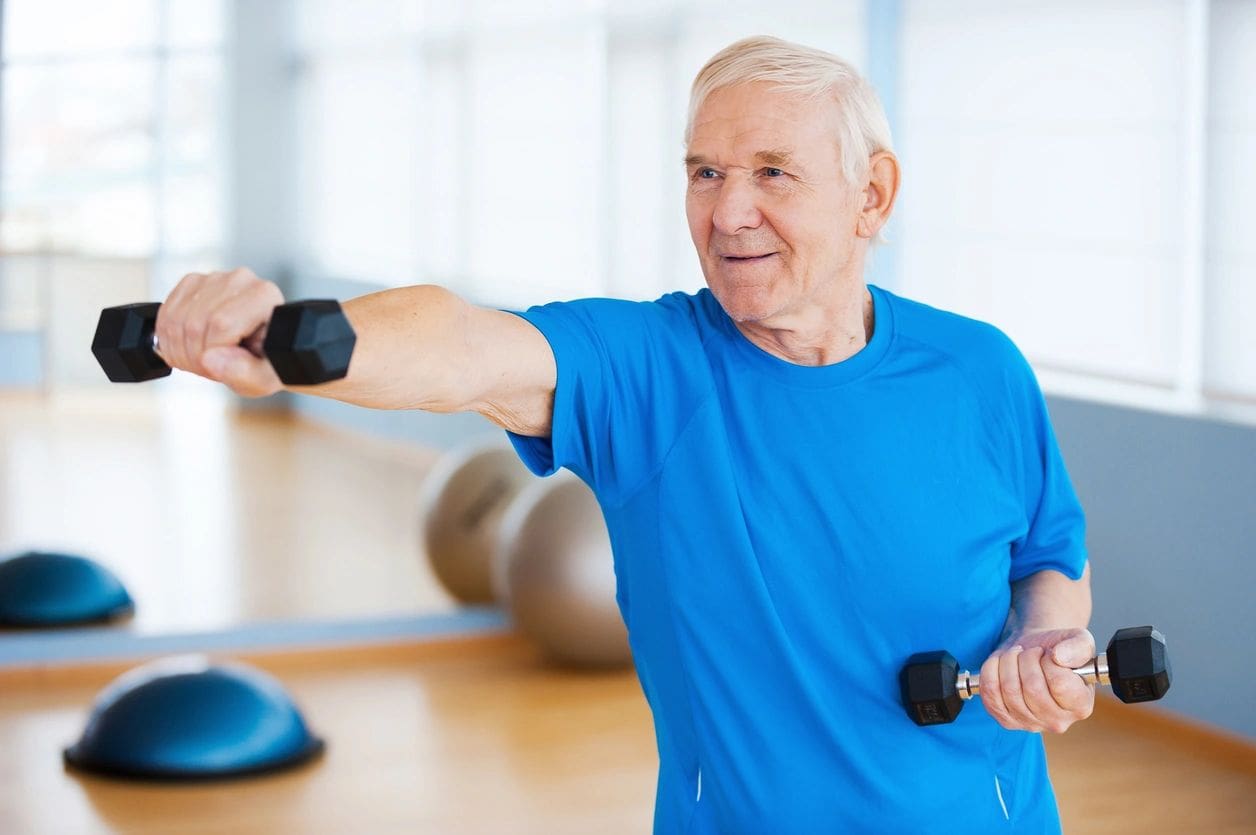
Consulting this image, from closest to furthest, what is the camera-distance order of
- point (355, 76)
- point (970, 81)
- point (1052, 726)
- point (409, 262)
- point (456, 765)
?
point (1052, 726)
point (456, 765)
point (970, 81)
point (355, 76)
point (409, 262)

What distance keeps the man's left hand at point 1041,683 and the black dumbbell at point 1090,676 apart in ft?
0.03

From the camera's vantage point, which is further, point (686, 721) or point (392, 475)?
point (392, 475)

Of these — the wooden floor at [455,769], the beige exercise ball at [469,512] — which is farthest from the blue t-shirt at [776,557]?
the beige exercise ball at [469,512]

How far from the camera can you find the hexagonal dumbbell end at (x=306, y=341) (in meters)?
A: 0.90

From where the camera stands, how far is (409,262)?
5664 millimetres

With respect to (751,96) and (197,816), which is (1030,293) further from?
(751,96)

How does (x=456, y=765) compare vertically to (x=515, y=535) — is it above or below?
below

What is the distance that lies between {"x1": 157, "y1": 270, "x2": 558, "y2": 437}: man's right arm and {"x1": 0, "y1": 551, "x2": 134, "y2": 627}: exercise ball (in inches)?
115

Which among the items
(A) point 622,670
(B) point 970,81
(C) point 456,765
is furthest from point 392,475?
(B) point 970,81

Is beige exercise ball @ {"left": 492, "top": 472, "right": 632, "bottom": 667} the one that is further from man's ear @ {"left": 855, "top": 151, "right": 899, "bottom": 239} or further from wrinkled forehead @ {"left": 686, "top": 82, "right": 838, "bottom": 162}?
wrinkled forehead @ {"left": 686, "top": 82, "right": 838, "bottom": 162}

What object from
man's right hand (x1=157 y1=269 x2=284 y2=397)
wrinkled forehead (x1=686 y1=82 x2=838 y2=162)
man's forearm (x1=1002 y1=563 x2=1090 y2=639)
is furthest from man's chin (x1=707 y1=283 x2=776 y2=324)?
man's right hand (x1=157 y1=269 x2=284 y2=397)

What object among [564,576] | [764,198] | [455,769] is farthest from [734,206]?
[564,576]

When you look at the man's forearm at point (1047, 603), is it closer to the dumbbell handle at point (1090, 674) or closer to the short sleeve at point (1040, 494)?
the short sleeve at point (1040, 494)

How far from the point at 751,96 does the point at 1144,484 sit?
257 cm
